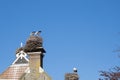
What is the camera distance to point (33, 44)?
3278 centimetres

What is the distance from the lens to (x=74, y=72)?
32875mm

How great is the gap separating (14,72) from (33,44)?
3.30m

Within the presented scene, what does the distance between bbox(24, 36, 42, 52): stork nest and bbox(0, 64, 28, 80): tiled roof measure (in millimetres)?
2314

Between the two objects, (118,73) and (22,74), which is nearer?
(118,73)

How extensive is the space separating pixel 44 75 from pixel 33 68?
1132mm

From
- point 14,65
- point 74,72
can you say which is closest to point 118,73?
point 74,72

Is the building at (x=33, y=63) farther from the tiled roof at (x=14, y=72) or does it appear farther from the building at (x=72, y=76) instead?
the building at (x=72, y=76)

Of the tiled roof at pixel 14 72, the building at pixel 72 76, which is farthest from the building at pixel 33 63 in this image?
the building at pixel 72 76

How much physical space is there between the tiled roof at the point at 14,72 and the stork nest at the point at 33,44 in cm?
231

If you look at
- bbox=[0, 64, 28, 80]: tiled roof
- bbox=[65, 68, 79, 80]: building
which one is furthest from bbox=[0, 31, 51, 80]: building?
bbox=[65, 68, 79, 80]: building

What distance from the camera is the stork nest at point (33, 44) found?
32688 mm

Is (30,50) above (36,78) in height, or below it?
above

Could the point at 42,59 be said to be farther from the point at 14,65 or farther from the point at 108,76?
the point at 108,76

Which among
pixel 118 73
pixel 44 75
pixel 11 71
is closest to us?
pixel 118 73
